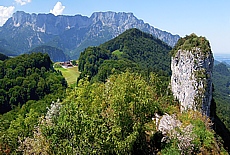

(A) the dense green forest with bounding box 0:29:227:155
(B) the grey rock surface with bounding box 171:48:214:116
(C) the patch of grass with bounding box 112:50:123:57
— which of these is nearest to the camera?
(A) the dense green forest with bounding box 0:29:227:155

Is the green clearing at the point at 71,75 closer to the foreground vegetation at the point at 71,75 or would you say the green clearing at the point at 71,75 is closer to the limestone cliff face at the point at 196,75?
the foreground vegetation at the point at 71,75

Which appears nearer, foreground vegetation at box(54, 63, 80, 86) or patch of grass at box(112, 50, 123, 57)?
foreground vegetation at box(54, 63, 80, 86)

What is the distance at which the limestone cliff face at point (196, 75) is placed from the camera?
4091 centimetres

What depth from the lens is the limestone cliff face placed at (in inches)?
1610

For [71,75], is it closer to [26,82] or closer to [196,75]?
[26,82]

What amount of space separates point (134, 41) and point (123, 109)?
149 m

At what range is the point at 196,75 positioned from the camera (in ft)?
134

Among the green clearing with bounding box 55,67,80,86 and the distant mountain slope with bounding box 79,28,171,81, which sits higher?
the distant mountain slope with bounding box 79,28,171,81

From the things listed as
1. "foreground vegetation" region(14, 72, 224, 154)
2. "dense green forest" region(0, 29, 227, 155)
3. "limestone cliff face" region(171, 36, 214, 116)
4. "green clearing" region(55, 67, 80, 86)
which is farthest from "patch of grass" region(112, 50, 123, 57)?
"foreground vegetation" region(14, 72, 224, 154)

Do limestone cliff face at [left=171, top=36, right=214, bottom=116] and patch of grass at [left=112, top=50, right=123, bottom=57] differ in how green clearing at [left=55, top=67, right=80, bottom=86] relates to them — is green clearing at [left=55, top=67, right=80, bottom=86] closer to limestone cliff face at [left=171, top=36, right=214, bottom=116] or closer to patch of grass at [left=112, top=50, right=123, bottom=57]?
patch of grass at [left=112, top=50, right=123, bottom=57]

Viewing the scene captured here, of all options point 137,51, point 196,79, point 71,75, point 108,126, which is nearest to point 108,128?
point 108,126

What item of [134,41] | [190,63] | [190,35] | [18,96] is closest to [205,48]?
[190,63]

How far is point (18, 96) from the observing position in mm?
73562

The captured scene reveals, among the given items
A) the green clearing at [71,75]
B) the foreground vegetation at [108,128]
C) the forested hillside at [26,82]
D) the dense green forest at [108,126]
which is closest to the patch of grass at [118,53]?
the green clearing at [71,75]
